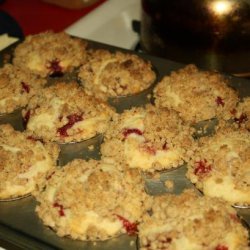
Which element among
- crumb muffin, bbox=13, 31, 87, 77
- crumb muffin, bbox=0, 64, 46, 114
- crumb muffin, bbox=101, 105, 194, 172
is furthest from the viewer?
crumb muffin, bbox=13, 31, 87, 77

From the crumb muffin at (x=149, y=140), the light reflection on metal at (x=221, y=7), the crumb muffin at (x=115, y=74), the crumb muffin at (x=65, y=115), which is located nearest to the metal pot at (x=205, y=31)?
the light reflection on metal at (x=221, y=7)

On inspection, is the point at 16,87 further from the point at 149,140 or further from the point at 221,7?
the point at 221,7

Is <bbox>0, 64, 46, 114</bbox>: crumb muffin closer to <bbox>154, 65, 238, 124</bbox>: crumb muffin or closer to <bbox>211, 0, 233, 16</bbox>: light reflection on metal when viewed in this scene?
<bbox>154, 65, 238, 124</bbox>: crumb muffin

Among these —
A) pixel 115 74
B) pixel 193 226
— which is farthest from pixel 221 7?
pixel 193 226

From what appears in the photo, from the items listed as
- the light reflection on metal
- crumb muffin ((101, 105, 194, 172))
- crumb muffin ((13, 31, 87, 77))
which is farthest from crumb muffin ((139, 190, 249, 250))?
crumb muffin ((13, 31, 87, 77))

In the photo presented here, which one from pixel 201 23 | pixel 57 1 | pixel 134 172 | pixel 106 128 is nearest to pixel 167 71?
pixel 201 23
